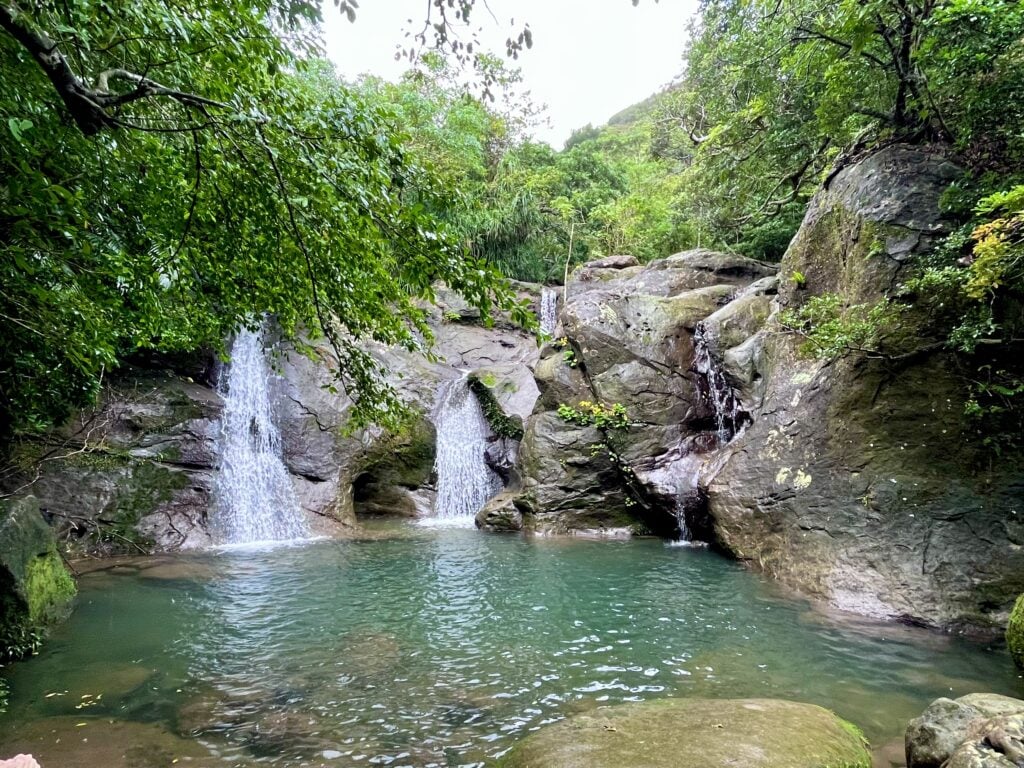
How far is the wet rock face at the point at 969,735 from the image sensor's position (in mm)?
2766

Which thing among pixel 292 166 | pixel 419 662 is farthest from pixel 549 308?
pixel 292 166

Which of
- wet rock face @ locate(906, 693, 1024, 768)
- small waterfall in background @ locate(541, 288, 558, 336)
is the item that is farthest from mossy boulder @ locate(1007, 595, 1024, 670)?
small waterfall in background @ locate(541, 288, 558, 336)

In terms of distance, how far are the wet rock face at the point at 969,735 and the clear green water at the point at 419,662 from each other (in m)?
0.76

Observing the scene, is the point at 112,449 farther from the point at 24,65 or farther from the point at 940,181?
the point at 940,181

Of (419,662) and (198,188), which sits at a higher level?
(198,188)

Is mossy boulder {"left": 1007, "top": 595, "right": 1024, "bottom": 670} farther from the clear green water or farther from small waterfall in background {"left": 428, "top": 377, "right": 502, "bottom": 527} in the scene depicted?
small waterfall in background {"left": 428, "top": 377, "right": 502, "bottom": 527}

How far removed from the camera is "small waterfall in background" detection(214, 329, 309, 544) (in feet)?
39.1

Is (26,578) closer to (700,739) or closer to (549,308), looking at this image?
(700,739)

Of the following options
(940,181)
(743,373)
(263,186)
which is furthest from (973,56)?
(263,186)

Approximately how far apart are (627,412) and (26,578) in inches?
399

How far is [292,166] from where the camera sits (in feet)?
10.8

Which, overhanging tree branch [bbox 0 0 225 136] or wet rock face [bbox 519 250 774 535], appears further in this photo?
wet rock face [bbox 519 250 774 535]

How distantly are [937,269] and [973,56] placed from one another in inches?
88.7

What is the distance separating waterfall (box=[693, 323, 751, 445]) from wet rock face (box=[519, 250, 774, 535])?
22 centimetres
